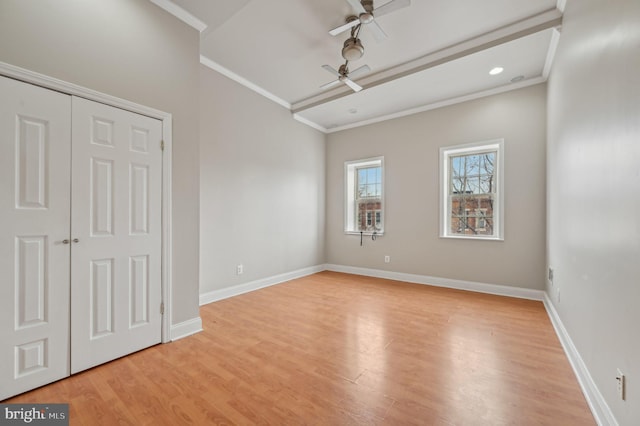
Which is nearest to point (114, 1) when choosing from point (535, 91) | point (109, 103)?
point (109, 103)

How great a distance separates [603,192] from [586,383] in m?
1.26

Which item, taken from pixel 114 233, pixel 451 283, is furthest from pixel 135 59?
pixel 451 283

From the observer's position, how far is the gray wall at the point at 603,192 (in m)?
1.17

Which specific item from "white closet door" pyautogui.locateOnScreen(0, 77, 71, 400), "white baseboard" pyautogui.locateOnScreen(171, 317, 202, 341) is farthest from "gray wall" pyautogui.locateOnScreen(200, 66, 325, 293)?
"white closet door" pyautogui.locateOnScreen(0, 77, 71, 400)

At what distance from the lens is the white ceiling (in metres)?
2.50

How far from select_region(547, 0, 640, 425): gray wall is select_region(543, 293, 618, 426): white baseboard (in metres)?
0.05

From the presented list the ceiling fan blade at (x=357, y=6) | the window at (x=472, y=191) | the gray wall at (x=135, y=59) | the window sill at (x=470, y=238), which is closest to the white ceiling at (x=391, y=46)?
the ceiling fan blade at (x=357, y=6)

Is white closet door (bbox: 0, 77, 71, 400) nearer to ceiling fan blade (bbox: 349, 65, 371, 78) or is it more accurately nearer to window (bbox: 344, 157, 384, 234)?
ceiling fan blade (bbox: 349, 65, 371, 78)

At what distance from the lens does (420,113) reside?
4.52 meters

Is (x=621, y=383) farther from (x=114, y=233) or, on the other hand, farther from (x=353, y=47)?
(x=114, y=233)

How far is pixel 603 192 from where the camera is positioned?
1497mm

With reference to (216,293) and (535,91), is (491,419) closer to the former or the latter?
(216,293)

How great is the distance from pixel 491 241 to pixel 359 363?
121 inches

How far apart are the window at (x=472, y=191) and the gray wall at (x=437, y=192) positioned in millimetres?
106
